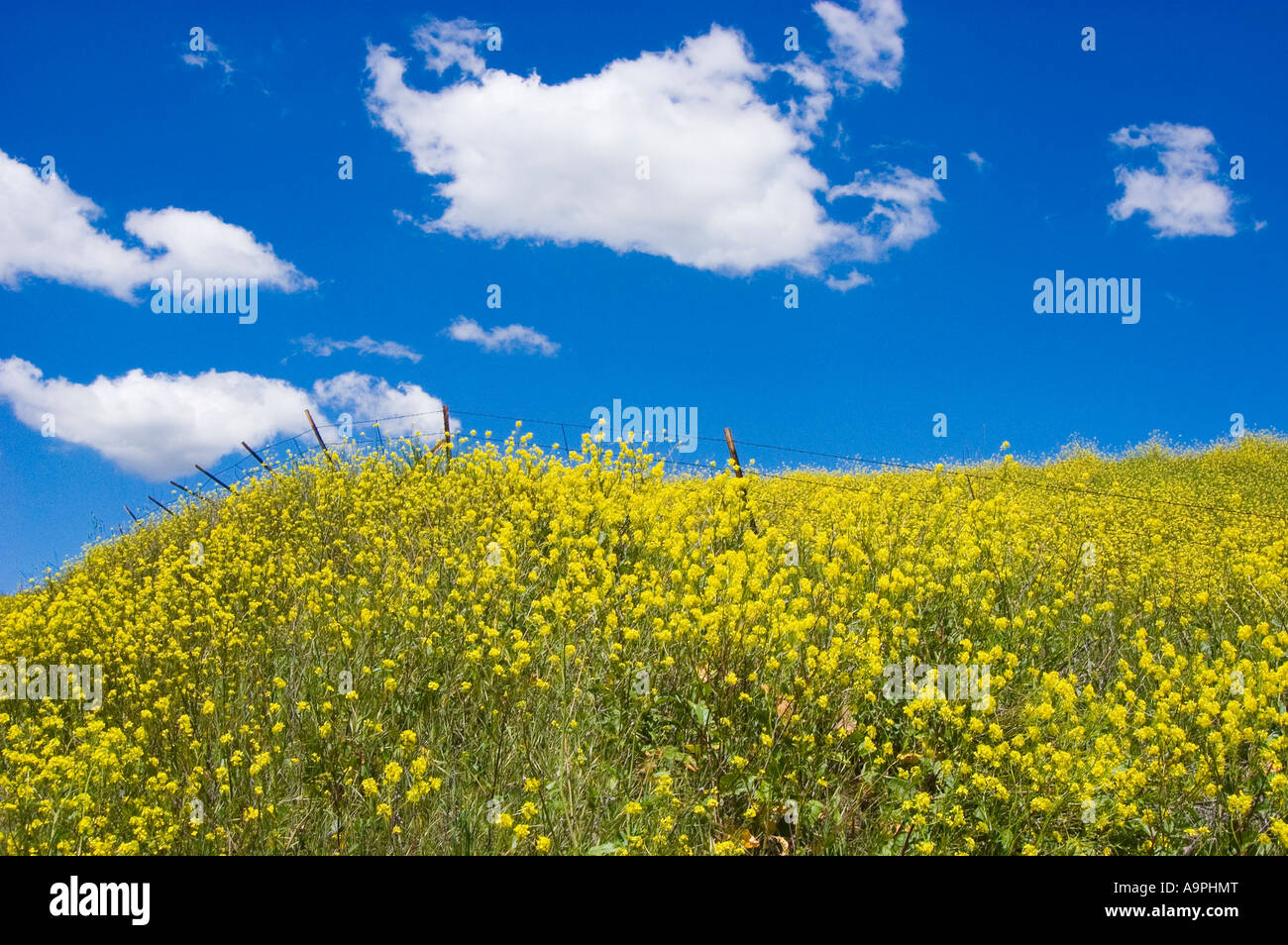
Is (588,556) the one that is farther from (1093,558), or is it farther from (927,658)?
(1093,558)

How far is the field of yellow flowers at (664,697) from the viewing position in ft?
14.0

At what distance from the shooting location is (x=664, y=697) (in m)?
5.10

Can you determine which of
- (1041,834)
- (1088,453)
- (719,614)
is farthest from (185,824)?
(1088,453)

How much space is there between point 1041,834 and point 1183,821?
90cm

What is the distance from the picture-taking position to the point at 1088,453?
21.8 meters

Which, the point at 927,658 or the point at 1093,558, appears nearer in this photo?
the point at 927,658

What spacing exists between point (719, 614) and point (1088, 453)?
66.4 ft

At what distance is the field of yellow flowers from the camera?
14.0 ft

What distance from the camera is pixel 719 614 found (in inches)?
210

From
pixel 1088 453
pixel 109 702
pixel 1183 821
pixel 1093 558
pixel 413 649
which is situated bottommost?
pixel 1183 821

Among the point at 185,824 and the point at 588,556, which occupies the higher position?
the point at 588,556
